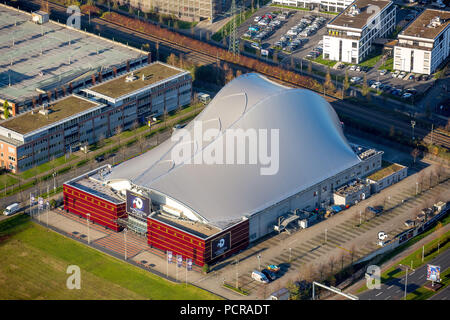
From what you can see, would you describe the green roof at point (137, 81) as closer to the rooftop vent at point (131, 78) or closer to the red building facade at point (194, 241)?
the rooftop vent at point (131, 78)

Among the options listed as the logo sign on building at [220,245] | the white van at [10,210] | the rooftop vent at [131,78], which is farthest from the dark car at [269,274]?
the rooftop vent at [131,78]

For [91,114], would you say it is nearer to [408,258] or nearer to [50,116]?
[50,116]

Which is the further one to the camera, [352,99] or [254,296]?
[352,99]

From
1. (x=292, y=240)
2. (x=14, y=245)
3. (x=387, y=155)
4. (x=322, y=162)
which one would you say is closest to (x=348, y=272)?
(x=292, y=240)

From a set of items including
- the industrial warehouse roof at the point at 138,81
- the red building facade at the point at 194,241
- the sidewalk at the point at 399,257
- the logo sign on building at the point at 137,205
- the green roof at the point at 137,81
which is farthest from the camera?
the industrial warehouse roof at the point at 138,81

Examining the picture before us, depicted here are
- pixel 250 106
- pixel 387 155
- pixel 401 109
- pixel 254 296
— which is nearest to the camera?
pixel 254 296

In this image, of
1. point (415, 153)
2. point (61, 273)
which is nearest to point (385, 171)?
point (415, 153)

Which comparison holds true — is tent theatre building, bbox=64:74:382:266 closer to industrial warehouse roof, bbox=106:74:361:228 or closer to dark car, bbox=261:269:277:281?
industrial warehouse roof, bbox=106:74:361:228

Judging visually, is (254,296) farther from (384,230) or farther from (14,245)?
(14,245)
